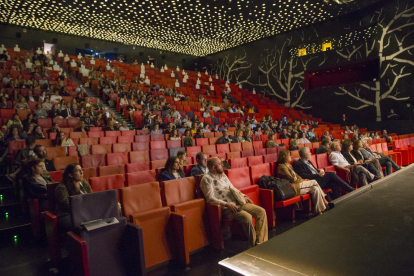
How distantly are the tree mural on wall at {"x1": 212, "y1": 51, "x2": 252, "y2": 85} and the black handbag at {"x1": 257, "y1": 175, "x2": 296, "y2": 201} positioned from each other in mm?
9055

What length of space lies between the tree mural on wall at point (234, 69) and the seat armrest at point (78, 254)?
407 inches

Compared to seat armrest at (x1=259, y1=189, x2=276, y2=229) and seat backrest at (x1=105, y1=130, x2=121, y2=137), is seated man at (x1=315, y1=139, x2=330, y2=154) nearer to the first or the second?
seat armrest at (x1=259, y1=189, x2=276, y2=229)

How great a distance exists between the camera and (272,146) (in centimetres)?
465

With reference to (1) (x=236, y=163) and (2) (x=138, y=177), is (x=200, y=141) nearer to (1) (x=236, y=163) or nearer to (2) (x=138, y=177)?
(1) (x=236, y=163)

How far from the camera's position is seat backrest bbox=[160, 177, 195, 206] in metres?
1.96

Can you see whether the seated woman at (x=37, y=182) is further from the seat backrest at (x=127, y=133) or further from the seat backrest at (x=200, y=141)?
the seat backrest at (x=200, y=141)

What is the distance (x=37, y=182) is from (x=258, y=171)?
1916 millimetres

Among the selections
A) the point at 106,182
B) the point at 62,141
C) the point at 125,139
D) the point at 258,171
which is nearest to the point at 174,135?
the point at 125,139

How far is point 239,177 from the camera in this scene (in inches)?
95.6

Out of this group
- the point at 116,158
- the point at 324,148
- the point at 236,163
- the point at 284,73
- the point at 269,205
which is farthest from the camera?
the point at 284,73

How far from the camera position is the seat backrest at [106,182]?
2.11m

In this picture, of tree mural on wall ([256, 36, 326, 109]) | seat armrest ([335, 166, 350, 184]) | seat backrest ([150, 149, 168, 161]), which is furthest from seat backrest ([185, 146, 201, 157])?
tree mural on wall ([256, 36, 326, 109])

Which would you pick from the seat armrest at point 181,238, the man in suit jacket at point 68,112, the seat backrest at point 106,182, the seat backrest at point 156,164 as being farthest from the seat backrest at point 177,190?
the man in suit jacket at point 68,112

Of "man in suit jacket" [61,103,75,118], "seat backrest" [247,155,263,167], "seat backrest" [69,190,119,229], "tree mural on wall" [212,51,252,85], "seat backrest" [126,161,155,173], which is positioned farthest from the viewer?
"tree mural on wall" [212,51,252,85]
